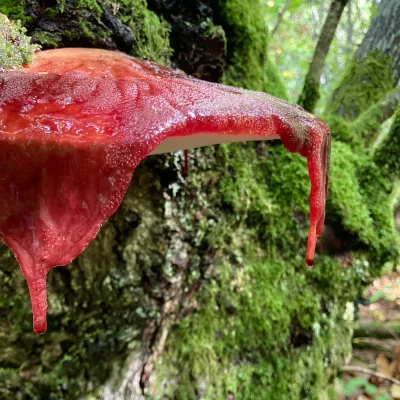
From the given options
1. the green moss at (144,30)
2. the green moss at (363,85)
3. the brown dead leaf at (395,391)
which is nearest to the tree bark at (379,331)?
the brown dead leaf at (395,391)

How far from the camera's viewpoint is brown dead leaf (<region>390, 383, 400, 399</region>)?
2857 millimetres

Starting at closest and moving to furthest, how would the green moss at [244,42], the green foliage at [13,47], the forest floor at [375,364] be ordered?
the green foliage at [13,47] → the green moss at [244,42] → the forest floor at [375,364]

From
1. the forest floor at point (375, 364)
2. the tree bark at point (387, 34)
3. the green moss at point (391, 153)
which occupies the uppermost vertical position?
the tree bark at point (387, 34)

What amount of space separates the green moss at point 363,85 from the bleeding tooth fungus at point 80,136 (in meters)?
2.67

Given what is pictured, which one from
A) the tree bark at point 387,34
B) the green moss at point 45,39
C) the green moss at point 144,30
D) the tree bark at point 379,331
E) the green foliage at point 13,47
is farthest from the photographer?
the tree bark at point 379,331

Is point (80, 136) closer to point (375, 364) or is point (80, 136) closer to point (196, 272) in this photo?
point (196, 272)

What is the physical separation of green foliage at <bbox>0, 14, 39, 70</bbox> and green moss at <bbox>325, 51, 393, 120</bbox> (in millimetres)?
Result: 2755

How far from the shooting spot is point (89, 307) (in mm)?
1354

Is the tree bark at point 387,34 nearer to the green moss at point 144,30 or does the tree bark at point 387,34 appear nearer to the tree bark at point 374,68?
the tree bark at point 374,68

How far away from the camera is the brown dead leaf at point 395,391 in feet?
9.37

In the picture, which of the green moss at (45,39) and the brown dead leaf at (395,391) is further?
the brown dead leaf at (395,391)

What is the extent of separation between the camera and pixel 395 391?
2.92m

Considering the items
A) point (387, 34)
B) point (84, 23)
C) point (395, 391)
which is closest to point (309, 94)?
point (387, 34)

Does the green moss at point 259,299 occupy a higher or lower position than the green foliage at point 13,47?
lower
